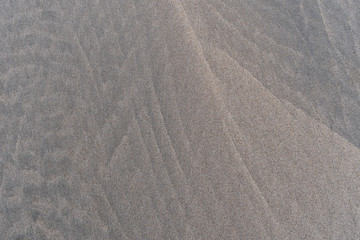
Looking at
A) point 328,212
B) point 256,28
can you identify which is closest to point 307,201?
point 328,212

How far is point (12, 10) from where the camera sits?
2.31 ft

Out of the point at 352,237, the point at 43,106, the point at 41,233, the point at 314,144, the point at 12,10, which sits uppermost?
the point at 12,10

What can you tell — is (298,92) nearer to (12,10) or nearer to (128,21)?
(128,21)

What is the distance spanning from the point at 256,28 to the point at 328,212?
0.38 m

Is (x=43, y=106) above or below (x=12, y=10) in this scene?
below

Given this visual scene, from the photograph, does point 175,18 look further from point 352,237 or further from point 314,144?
point 352,237

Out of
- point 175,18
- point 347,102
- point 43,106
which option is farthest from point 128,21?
point 347,102

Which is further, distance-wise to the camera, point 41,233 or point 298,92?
point 298,92

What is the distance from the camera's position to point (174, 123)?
0.63 m

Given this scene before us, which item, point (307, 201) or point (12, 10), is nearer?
point (307, 201)

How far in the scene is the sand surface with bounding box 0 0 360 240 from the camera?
0.59 metres

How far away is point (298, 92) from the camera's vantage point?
677mm

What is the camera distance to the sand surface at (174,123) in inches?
23.2

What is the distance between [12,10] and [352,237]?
2.54ft
